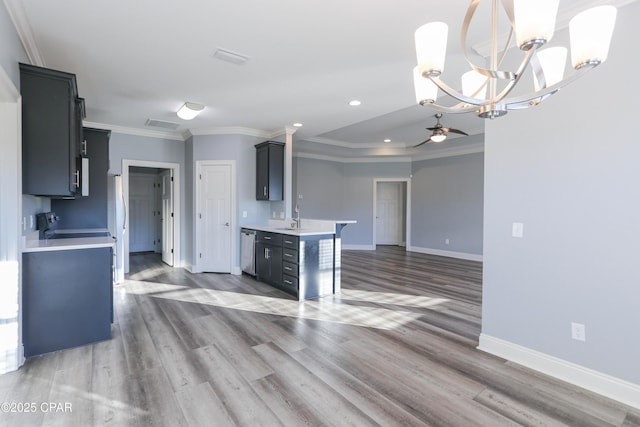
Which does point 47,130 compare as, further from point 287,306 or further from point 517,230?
point 517,230

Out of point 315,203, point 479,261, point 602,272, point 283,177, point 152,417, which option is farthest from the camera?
point 315,203

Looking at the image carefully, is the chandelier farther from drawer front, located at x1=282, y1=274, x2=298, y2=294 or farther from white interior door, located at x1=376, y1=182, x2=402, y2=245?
white interior door, located at x1=376, y1=182, x2=402, y2=245

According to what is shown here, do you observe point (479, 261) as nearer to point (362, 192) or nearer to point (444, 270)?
point (444, 270)

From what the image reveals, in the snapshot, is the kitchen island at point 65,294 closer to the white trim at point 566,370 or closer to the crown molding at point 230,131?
the crown molding at point 230,131

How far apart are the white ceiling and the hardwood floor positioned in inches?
102

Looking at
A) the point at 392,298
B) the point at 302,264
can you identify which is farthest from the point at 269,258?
the point at 392,298

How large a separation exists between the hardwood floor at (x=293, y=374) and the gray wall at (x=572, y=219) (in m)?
0.34

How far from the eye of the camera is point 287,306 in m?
3.90

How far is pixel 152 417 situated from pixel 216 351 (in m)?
0.85

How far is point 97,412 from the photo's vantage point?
1.90 metres

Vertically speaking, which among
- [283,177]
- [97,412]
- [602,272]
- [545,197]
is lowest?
[97,412]

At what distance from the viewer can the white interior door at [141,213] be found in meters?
7.85

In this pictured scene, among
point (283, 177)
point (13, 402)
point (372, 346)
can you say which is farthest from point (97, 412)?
point (283, 177)

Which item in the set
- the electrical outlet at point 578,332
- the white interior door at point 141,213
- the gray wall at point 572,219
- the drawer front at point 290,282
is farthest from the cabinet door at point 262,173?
the electrical outlet at point 578,332
